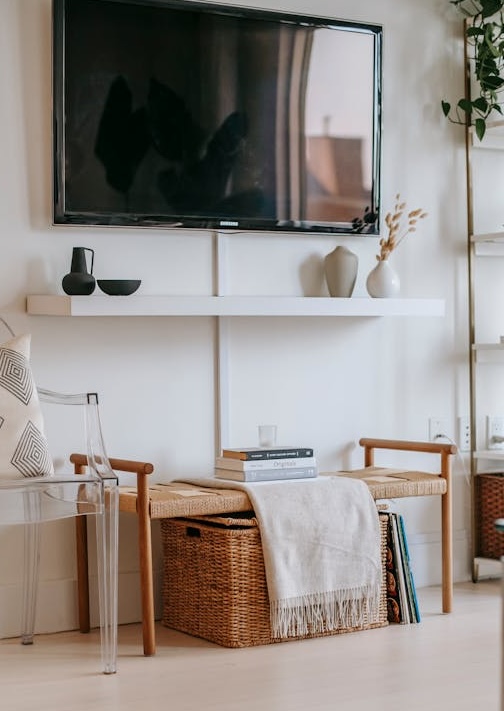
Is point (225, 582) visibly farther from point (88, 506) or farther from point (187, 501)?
point (88, 506)

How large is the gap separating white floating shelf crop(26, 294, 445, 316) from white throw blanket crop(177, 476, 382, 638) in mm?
527

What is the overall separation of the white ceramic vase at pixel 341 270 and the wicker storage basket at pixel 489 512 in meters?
0.93

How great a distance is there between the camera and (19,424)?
3.20 meters

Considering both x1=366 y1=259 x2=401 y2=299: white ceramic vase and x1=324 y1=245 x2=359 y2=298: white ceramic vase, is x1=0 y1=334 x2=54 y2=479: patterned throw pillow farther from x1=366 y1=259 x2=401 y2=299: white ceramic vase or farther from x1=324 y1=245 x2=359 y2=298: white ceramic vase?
x1=366 y1=259 x2=401 y2=299: white ceramic vase

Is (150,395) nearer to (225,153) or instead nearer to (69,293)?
(69,293)

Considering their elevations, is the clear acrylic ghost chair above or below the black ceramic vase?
below

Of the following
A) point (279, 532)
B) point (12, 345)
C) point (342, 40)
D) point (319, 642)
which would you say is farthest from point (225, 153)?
point (319, 642)

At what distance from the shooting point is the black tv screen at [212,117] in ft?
11.9

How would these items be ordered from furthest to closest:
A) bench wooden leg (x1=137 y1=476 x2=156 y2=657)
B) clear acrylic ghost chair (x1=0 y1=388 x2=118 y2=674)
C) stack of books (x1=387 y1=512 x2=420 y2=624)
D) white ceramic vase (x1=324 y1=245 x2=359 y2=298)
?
white ceramic vase (x1=324 y1=245 x2=359 y2=298)
stack of books (x1=387 y1=512 x2=420 y2=624)
bench wooden leg (x1=137 y1=476 x2=156 y2=657)
clear acrylic ghost chair (x1=0 y1=388 x2=118 y2=674)

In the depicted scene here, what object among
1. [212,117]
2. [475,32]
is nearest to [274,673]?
[212,117]

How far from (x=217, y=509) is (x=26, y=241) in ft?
3.27

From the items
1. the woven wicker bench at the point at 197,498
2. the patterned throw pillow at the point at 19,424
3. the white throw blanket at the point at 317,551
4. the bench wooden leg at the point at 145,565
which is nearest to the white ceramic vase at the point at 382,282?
the woven wicker bench at the point at 197,498

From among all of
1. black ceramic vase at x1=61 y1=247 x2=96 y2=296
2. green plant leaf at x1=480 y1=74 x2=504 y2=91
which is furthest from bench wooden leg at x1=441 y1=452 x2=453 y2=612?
green plant leaf at x1=480 y1=74 x2=504 y2=91

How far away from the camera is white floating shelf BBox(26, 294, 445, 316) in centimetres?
347
